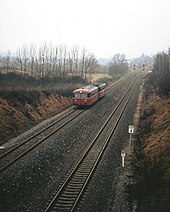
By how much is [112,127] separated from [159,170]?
10473 mm

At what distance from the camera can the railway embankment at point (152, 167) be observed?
10.2m

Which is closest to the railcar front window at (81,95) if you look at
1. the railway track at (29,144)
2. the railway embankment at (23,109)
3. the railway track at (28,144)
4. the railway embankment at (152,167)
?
the railway embankment at (23,109)

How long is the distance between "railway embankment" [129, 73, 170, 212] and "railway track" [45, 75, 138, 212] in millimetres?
2120

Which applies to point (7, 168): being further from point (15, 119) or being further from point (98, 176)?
point (15, 119)

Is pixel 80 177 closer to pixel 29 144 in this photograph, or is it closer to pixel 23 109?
pixel 29 144

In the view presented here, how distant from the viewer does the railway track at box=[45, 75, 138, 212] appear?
34.1ft

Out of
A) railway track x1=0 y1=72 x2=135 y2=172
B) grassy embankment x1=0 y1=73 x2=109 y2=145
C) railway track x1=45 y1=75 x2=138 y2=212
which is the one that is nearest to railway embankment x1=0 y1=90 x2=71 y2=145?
grassy embankment x1=0 y1=73 x2=109 y2=145

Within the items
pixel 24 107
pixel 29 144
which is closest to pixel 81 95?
pixel 24 107

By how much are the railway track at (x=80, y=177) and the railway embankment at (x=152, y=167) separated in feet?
6.96

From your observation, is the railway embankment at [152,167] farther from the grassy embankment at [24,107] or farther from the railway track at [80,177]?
the grassy embankment at [24,107]

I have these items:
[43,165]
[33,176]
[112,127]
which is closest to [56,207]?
[33,176]

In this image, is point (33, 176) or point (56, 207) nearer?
point (56, 207)

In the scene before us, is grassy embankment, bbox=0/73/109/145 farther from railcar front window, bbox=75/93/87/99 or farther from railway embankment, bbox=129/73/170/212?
railway embankment, bbox=129/73/170/212

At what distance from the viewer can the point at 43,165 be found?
14.2m
